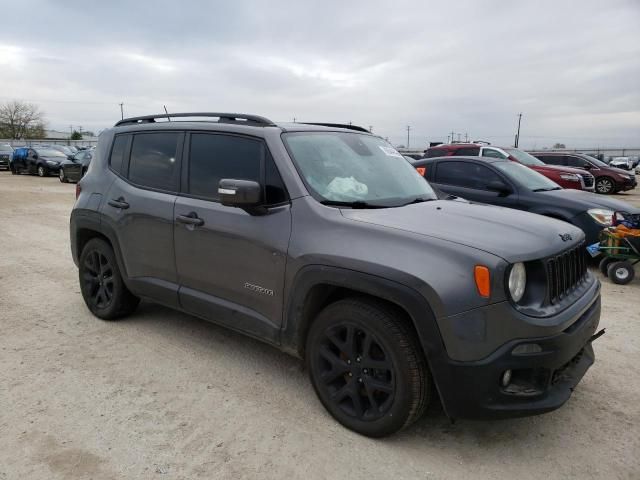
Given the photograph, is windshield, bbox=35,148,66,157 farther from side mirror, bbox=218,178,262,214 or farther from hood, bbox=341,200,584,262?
hood, bbox=341,200,584,262

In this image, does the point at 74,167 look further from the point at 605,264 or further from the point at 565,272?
the point at 565,272

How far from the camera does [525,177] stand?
26.0 feet

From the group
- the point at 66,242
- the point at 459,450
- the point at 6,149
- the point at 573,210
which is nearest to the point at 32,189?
the point at 66,242

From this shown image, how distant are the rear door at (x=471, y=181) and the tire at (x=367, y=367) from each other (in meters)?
5.39

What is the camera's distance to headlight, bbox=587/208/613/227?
689 cm

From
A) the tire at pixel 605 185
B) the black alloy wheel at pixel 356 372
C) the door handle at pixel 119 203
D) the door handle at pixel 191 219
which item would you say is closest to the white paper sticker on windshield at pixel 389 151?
the door handle at pixel 191 219

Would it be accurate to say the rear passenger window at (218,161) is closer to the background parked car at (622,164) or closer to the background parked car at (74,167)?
the background parked car at (74,167)

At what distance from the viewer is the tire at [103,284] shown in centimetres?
452

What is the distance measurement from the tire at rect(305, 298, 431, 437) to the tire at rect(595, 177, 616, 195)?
20.4m

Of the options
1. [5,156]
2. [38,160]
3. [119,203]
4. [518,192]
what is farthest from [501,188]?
[5,156]

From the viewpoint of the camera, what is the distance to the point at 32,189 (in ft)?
58.0

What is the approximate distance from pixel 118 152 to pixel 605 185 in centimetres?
2043

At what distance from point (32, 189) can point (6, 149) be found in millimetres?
15122

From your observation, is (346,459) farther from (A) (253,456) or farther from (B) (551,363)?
(B) (551,363)
